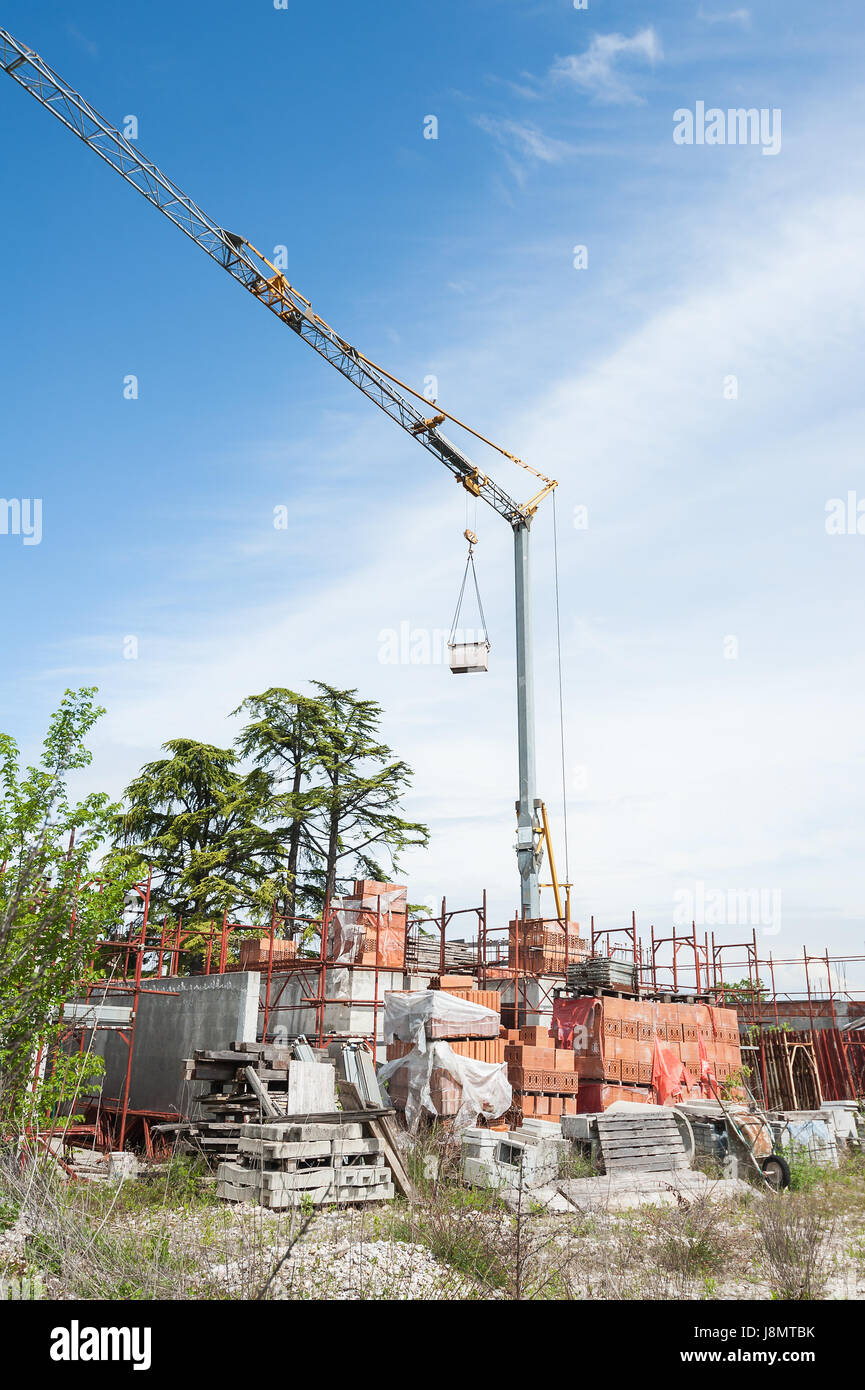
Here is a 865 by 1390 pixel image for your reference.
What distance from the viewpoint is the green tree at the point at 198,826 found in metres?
29.5

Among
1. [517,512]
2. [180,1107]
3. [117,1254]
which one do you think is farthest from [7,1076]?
[517,512]

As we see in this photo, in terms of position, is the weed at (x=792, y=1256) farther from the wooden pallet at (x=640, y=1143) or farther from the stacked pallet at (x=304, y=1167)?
the wooden pallet at (x=640, y=1143)

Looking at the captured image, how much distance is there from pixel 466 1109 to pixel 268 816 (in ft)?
54.6

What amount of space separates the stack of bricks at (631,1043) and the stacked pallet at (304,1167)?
23.4 feet

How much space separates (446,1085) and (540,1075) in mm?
2788

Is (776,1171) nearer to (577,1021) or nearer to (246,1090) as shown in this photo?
(577,1021)

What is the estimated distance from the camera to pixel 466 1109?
15102mm

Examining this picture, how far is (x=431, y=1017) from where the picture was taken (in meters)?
15.7

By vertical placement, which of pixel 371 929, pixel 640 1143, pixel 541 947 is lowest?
pixel 640 1143

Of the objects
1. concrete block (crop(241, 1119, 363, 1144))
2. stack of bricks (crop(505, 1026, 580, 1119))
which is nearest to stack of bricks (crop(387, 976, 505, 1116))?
stack of bricks (crop(505, 1026, 580, 1119))

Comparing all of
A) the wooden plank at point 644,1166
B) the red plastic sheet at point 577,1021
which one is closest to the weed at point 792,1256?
the wooden plank at point 644,1166

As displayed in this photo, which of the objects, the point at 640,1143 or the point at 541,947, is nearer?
the point at 640,1143

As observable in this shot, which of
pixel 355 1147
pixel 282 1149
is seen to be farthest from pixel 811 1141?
pixel 282 1149

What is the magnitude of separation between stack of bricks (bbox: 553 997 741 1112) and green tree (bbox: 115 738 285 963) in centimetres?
1294
